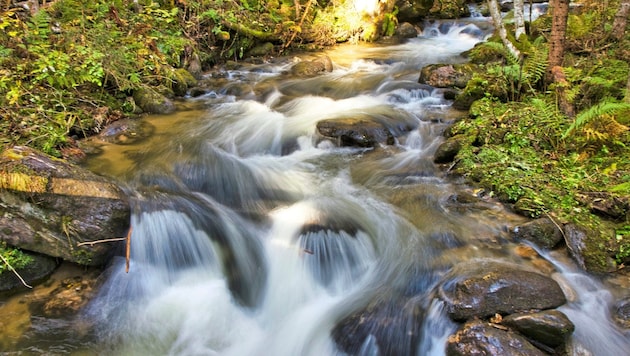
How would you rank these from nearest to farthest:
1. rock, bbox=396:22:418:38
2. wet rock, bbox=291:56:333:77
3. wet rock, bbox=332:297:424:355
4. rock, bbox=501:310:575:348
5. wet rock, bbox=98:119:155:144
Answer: rock, bbox=501:310:575:348, wet rock, bbox=332:297:424:355, wet rock, bbox=98:119:155:144, wet rock, bbox=291:56:333:77, rock, bbox=396:22:418:38

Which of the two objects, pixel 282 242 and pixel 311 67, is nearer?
pixel 282 242

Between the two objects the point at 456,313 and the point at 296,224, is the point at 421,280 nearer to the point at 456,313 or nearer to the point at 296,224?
the point at 456,313

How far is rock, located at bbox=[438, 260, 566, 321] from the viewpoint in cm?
326

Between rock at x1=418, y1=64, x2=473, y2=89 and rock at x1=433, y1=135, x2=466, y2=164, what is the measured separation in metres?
2.88

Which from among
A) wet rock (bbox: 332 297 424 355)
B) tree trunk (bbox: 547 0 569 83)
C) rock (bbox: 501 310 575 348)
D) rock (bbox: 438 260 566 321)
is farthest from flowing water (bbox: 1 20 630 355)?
tree trunk (bbox: 547 0 569 83)

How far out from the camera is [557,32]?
6188 millimetres

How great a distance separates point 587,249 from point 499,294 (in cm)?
133

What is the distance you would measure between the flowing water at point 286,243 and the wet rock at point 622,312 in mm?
93

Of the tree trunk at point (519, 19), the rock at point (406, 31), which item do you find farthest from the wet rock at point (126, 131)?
the rock at point (406, 31)

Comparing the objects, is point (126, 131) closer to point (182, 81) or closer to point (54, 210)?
point (182, 81)

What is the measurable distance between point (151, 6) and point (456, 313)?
30.3 feet

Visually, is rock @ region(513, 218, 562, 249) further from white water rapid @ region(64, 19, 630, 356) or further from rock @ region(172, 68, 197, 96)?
rock @ region(172, 68, 197, 96)

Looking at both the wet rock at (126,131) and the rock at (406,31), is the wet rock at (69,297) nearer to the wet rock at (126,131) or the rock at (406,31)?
the wet rock at (126,131)

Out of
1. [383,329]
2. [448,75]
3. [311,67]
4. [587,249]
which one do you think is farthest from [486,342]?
[311,67]
